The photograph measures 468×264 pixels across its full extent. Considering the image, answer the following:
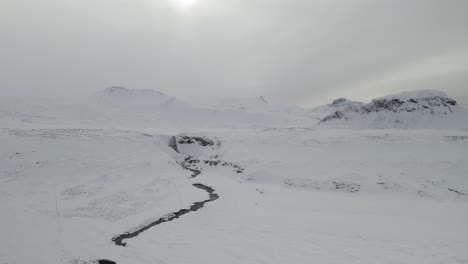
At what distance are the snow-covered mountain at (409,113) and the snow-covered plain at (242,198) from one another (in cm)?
2736

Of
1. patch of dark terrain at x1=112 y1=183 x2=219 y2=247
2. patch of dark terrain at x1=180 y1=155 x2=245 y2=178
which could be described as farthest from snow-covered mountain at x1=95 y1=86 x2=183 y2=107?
patch of dark terrain at x1=112 y1=183 x2=219 y2=247

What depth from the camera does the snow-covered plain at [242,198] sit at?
13.8 meters

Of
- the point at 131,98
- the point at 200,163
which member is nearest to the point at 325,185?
the point at 200,163

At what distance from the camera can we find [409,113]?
62406mm

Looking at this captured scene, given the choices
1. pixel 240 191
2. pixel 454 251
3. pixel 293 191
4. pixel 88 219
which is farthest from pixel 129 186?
pixel 454 251

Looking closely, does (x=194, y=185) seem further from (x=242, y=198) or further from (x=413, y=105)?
(x=413, y=105)

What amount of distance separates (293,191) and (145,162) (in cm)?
1844

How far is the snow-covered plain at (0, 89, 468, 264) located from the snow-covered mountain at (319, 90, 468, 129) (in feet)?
89.8

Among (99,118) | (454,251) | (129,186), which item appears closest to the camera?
(454,251)

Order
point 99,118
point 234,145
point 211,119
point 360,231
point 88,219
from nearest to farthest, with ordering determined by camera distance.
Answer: point 360,231 < point 88,219 < point 234,145 < point 99,118 < point 211,119

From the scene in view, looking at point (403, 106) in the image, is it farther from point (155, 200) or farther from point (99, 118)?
→ point (99, 118)

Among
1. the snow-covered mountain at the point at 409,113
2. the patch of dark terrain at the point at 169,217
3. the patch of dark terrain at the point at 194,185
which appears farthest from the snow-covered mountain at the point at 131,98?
the patch of dark terrain at the point at 169,217

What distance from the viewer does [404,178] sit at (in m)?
27.7

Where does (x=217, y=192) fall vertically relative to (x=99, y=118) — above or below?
below
